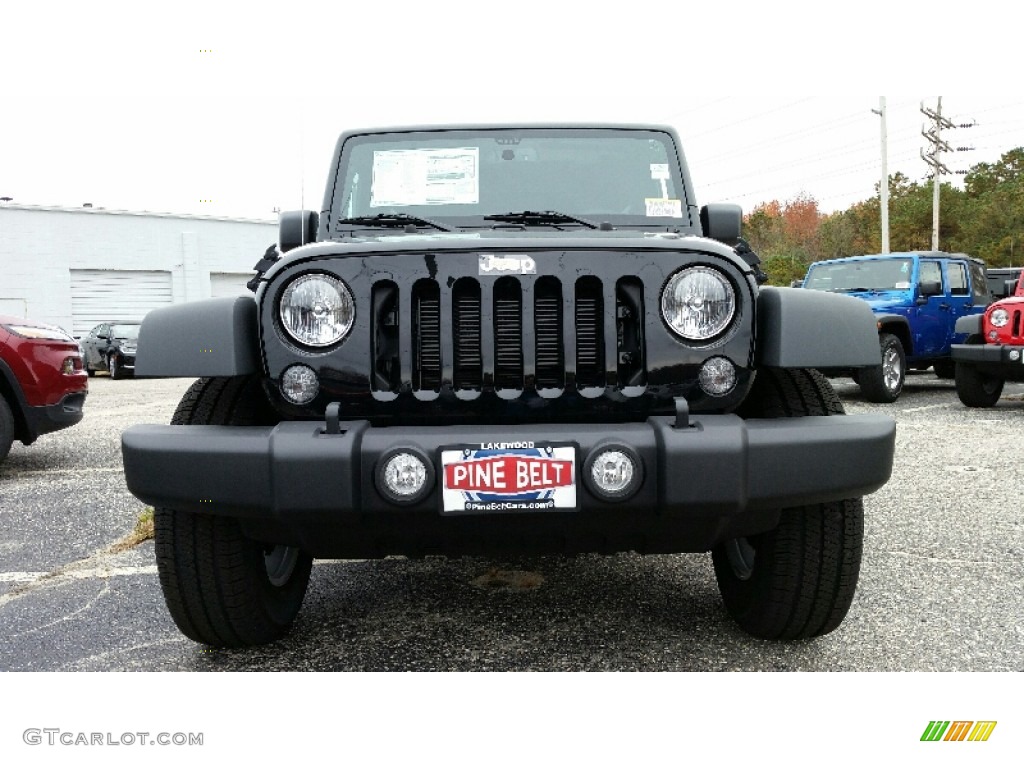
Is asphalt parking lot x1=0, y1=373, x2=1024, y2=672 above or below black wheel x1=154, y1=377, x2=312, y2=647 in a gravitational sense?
below

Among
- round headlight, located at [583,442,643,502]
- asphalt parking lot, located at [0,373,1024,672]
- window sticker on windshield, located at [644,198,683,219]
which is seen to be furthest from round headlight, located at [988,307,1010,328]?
round headlight, located at [583,442,643,502]

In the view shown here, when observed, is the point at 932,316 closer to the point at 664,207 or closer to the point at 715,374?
the point at 664,207

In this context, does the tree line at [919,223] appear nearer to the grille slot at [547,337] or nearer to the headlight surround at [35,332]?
the headlight surround at [35,332]

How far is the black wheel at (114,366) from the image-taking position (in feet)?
57.8

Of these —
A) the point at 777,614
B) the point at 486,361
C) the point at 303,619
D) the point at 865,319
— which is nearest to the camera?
the point at 486,361

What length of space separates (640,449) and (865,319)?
812 mm

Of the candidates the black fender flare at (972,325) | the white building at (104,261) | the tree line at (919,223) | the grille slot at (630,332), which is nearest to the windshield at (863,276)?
the black fender flare at (972,325)

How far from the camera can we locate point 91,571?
136 inches

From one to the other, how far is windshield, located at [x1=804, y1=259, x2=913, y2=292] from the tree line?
24109 mm

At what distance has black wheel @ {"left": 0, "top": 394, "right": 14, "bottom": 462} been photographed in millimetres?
5547

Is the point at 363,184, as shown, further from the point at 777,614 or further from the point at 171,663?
the point at 777,614

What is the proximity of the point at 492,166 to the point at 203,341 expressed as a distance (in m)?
1.43

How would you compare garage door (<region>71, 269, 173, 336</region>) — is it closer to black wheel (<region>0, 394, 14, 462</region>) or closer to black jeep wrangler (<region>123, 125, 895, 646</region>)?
black wheel (<region>0, 394, 14, 462</region>)
